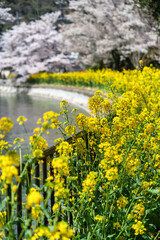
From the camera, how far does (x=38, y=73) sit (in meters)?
28.5

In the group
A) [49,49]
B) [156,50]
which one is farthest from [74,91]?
[49,49]

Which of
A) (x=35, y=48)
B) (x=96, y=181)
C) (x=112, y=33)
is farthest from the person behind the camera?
(x=35, y=48)

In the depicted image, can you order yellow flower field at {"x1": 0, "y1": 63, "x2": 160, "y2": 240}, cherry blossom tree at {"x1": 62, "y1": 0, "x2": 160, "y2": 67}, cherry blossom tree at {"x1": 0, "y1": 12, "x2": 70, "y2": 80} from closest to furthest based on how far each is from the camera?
yellow flower field at {"x1": 0, "y1": 63, "x2": 160, "y2": 240}
cherry blossom tree at {"x1": 62, "y1": 0, "x2": 160, "y2": 67}
cherry blossom tree at {"x1": 0, "y1": 12, "x2": 70, "y2": 80}

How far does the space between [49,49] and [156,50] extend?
40.9 feet

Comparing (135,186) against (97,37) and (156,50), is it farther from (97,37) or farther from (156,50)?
(97,37)

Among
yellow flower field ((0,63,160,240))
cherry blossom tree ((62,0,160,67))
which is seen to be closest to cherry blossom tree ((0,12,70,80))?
cherry blossom tree ((62,0,160,67))

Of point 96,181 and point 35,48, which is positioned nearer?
point 96,181

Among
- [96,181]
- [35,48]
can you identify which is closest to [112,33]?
[35,48]

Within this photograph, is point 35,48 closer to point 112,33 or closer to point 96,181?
point 112,33

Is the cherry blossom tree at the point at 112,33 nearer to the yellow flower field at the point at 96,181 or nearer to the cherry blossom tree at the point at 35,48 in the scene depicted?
the cherry blossom tree at the point at 35,48

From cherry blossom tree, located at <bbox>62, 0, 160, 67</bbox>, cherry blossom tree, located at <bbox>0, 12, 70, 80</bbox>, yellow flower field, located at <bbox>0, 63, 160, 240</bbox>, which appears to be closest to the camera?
yellow flower field, located at <bbox>0, 63, 160, 240</bbox>

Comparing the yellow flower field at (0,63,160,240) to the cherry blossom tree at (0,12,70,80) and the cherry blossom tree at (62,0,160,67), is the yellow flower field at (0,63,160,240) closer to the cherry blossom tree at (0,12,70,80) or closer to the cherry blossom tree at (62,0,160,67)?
the cherry blossom tree at (62,0,160,67)

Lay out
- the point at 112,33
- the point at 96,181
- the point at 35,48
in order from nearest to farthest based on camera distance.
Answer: the point at 96,181 → the point at 112,33 → the point at 35,48

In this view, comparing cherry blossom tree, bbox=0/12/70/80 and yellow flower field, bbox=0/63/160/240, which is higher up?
yellow flower field, bbox=0/63/160/240
